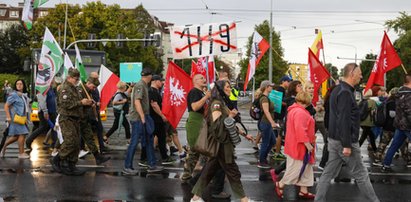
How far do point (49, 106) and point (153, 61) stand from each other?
61889 millimetres

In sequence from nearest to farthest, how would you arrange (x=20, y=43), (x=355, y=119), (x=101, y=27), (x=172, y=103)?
(x=355, y=119)
(x=172, y=103)
(x=101, y=27)
(x=20, y=43)

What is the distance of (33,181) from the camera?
8484mm

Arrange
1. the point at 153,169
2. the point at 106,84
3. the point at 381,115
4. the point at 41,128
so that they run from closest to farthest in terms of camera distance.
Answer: the point at 153,169 → the point at 381,115 → the point at 41,128 → the point at 106,84

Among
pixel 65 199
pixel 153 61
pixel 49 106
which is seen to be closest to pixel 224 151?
pixel 65 199

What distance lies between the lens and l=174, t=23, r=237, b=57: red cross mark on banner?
32.2 ft

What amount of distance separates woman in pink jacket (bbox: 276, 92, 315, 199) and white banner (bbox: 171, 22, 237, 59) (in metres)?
2.55

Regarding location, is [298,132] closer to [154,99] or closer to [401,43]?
[154,99]

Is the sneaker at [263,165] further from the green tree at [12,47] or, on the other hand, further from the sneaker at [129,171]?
the green tree at [12,47]

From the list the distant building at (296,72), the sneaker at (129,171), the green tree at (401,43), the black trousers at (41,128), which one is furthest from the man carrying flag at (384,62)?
the green tree at (401,43)

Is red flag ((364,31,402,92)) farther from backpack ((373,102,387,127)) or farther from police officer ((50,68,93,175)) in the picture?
police officer ((50,68,93,175))

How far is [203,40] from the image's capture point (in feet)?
32.4

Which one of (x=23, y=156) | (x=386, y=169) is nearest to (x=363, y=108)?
(x=386, y=169)

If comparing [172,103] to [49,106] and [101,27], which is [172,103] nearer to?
[49,106]

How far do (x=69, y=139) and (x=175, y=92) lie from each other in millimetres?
1957
